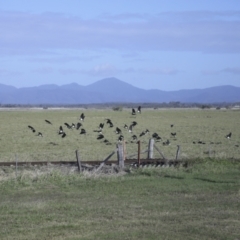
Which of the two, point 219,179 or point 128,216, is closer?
point 128,216

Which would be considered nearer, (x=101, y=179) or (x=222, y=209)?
(x=222, y=209)

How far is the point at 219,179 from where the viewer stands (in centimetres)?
2075

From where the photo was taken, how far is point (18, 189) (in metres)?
18.5

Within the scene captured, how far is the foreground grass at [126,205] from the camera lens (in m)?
12.2

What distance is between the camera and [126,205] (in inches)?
605

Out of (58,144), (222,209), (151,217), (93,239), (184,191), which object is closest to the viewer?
(93,239)

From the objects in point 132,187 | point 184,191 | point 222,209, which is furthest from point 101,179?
point 222,209

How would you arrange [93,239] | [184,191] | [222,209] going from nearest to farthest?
[93,239] → [222,209] → [184,191]

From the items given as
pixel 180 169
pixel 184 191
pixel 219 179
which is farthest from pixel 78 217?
pixel 180 169

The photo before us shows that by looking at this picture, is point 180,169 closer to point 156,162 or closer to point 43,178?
point 156,162

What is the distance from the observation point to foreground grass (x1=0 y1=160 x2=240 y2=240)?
12.2m

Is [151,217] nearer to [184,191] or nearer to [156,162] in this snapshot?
[184,191]

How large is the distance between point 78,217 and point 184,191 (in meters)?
4.97

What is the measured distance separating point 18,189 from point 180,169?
6.84 metres
